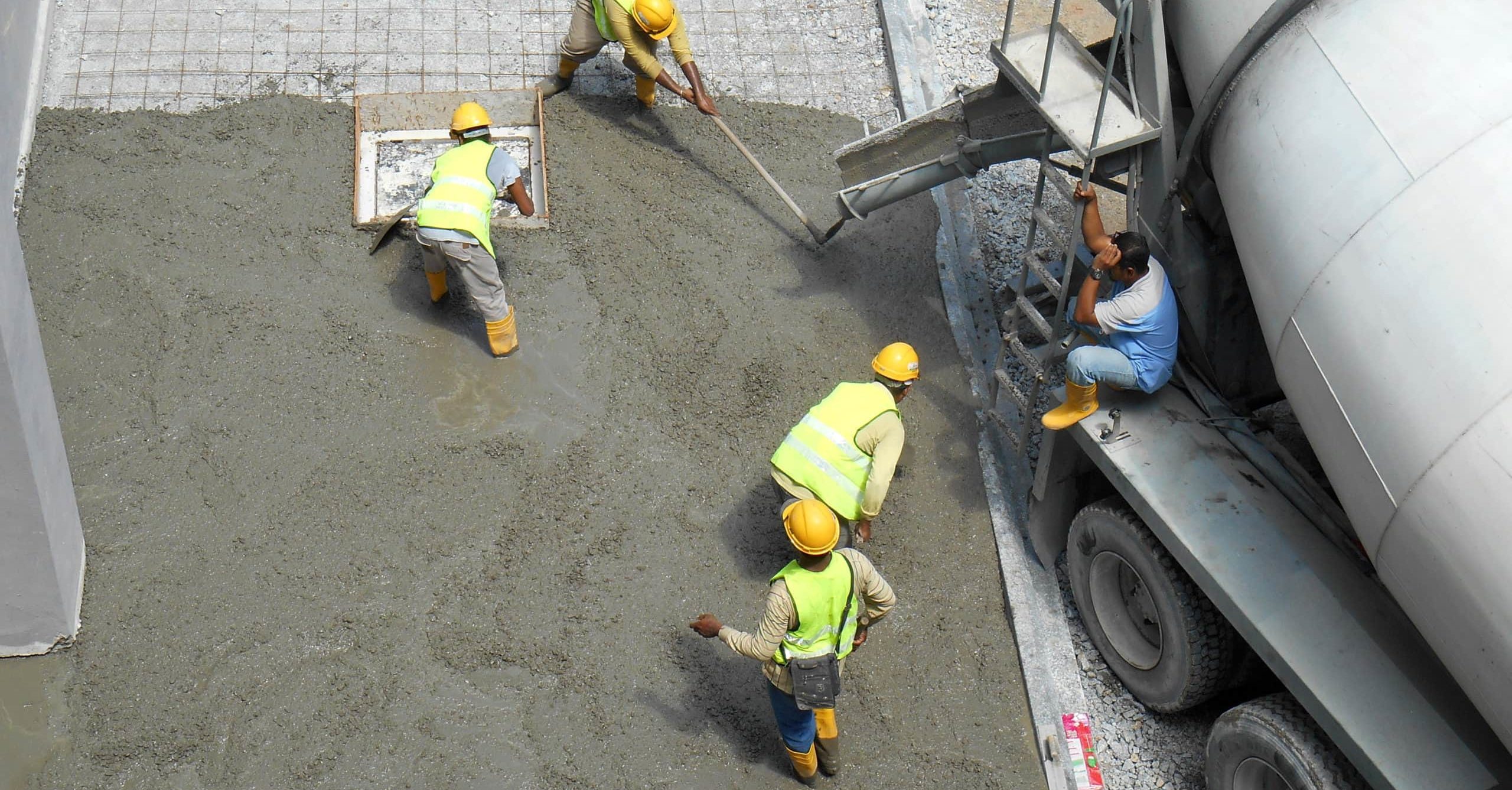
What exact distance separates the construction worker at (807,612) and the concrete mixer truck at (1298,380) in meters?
1.31

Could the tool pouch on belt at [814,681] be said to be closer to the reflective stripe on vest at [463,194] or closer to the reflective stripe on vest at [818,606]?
the reflective stripe on vest at [818,606]

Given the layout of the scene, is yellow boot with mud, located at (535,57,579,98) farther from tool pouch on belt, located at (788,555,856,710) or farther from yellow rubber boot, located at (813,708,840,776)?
yellow rubber boot, located at (813,708,840,776)

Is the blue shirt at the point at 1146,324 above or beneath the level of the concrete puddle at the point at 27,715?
above

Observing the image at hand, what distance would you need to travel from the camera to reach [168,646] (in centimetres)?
597

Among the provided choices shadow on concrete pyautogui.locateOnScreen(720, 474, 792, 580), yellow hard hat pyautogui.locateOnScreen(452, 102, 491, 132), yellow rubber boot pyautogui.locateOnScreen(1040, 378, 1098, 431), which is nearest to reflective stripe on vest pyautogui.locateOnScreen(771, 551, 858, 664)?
shadow on concrete pyautogui.locateOnScreen(720, 474, 792, 580)

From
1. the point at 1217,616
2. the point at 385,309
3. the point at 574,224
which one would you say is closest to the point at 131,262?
the point at 385,309

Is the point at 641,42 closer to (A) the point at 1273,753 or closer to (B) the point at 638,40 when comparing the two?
(B) the point at 638,40

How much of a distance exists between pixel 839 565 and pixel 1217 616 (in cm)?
174

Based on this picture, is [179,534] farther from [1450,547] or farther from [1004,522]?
[1450,547]

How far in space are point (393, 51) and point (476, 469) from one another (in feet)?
11.4

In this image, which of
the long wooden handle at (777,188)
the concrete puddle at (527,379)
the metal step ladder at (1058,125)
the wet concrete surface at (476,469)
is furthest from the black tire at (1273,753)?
the long wooden handle at (777,188)

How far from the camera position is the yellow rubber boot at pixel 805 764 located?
567 centimetres

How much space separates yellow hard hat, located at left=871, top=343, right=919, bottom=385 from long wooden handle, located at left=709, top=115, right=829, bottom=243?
1.81 m

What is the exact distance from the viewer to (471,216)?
7.08 m
